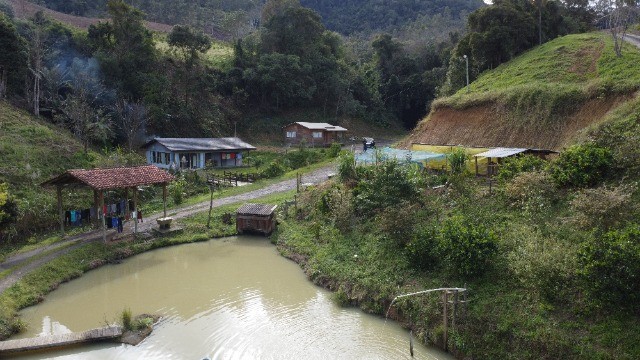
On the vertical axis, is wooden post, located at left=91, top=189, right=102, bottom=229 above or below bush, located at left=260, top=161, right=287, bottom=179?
below

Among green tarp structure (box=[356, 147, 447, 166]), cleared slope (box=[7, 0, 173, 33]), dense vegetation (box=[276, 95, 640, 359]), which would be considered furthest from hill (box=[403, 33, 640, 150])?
cleared slope (box=[7, 0, 173, 33])

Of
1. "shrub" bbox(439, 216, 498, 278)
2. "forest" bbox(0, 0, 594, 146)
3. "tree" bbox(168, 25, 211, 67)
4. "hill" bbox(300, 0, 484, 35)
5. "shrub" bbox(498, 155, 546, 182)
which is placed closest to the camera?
"shrub" bbox(439, 216, 498, 278)

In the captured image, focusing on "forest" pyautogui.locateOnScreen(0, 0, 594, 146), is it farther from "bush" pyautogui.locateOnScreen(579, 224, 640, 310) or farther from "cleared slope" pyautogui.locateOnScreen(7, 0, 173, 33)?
"bush" pyautogui.locateOnScreen(579, 224, 640, 310)

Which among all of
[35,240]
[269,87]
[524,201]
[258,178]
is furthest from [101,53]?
[524,201]

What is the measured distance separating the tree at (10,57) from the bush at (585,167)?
4296 cm

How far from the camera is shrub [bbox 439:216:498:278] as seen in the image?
14.5m

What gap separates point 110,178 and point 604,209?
20121mm

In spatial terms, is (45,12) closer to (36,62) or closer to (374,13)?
(36,62)

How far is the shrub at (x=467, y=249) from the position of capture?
14.5 m

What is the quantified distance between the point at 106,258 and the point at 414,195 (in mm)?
14074

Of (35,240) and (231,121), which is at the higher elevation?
(231,121)

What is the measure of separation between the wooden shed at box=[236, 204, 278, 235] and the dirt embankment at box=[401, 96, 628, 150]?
14.9m

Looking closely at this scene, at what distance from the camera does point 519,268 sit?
13.5m

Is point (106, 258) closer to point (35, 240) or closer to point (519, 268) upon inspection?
point (35, 240)
